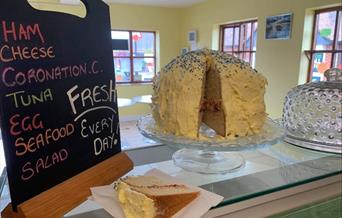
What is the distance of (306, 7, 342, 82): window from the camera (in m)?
3.37

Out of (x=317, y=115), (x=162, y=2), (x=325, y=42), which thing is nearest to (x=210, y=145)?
(x=317, y=115)

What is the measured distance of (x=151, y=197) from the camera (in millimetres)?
513

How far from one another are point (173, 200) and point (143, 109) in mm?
5761

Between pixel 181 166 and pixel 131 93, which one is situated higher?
pixel 181 166

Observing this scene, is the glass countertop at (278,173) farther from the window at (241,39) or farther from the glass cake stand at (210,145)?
the window at (241,39)

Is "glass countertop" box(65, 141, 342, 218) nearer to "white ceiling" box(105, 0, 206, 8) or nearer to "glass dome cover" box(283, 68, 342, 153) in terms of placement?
"glass dome cover" box(283, 68, 342, 153)

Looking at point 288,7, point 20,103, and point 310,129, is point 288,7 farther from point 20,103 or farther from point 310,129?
point 20,103

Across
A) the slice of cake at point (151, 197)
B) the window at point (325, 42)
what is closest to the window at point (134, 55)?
the window at point (325, 42)

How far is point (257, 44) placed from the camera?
14.3ft

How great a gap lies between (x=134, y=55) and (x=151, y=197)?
5731mm

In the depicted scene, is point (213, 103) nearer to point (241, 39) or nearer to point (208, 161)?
point (208, 161)

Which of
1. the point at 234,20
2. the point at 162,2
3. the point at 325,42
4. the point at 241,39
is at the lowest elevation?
the point at 325,42

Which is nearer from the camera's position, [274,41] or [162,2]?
[274,41]

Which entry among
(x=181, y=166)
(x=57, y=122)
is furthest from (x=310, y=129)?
(x=57, y=122)
